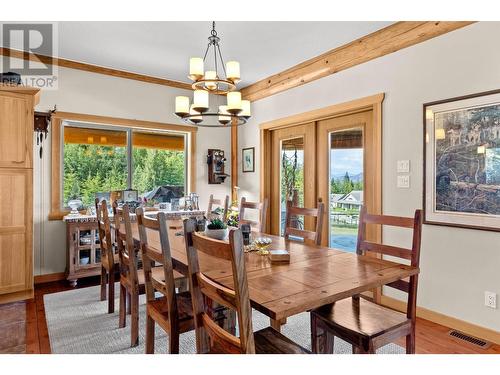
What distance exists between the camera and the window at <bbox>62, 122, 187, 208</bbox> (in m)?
4.08

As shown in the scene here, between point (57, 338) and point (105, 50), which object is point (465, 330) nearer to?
point (57, 338)

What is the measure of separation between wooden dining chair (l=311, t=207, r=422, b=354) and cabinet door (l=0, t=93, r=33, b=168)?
318cm

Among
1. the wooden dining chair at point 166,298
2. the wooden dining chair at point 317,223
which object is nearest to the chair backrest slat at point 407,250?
the wooden dining chair at point 317,223

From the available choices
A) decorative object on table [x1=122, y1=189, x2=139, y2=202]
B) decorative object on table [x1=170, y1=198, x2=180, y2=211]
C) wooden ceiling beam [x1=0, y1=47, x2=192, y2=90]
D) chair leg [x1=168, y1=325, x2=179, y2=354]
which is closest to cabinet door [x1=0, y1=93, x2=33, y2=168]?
wooden ceiling beam [x1=0, y1=47, x2=192, y2=90]

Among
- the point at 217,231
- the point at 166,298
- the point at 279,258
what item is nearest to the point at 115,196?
the point at 217,231

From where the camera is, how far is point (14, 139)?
3189mm

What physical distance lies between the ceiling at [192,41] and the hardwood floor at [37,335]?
2.69 metres

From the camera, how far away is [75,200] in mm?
4004

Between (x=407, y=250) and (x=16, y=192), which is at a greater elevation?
Result: (x=16, y=192)

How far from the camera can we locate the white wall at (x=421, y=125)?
2430 millimetres

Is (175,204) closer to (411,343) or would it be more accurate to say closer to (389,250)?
(389,250)

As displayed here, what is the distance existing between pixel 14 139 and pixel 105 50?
52.3 inches

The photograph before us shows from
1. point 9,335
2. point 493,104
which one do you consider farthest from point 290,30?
point 9,335

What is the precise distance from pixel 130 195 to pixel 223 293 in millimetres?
3417
